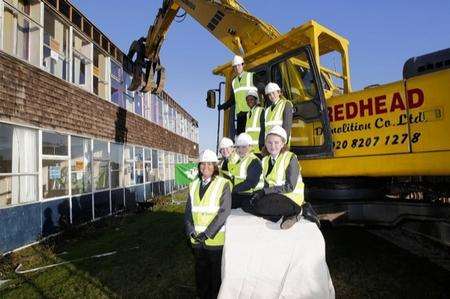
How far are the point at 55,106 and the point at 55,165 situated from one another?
159 cm

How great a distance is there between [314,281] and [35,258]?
257 inches

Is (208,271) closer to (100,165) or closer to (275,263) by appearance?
(275,263)

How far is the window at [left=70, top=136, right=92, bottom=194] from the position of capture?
11.8m

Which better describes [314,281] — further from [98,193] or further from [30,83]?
[98,193]

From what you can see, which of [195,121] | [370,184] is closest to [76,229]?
[370,184]

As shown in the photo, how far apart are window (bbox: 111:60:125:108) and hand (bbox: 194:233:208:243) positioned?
484 inches

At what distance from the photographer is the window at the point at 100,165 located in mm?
13312

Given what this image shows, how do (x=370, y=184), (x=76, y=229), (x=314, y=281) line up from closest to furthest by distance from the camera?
1. (x=314, y=281)
2. (x=370, y=184)
3. (x=76, y=229)

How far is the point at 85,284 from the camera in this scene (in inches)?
245

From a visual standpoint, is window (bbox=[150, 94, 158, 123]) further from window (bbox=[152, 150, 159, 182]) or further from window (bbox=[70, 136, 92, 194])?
window (bbox=[70, 136, 92, 194])

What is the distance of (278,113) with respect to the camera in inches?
207

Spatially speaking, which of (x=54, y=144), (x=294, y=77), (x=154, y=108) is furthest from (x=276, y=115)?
(x=154, y=108)

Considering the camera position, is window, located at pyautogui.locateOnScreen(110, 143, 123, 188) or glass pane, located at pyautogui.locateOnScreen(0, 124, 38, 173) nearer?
glass pane, located at pyautogui.locateOnScreen(0, 124, 38, 173)

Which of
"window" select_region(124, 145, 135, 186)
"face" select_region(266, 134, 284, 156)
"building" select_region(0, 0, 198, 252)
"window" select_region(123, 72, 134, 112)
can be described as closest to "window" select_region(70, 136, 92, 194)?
"building" select_region(0, 0, 198, 252)
